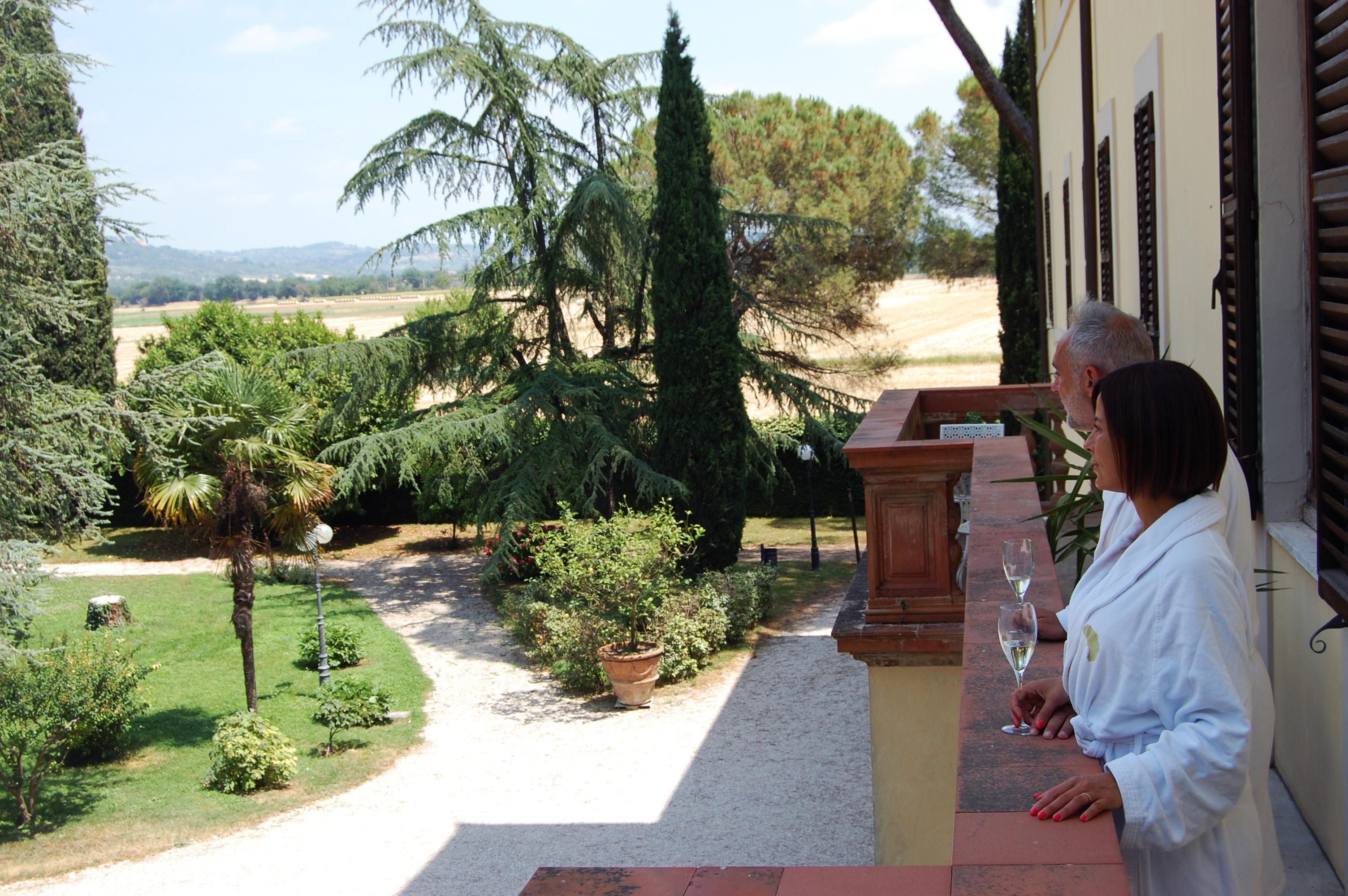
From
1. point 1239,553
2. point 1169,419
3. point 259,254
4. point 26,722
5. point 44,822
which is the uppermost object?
point 259,254

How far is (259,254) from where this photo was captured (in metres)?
200

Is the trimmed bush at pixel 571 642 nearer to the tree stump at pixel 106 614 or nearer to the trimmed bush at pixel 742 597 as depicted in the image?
the trimmed bush at pixel 742 597

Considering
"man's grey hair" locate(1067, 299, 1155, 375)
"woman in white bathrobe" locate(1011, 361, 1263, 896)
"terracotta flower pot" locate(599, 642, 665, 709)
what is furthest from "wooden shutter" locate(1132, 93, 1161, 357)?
"terracotta flower pot" locate(599, 642, 665, 709)

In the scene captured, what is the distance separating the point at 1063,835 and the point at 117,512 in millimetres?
24983

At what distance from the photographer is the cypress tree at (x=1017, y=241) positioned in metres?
18.1

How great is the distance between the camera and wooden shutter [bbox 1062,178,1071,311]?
34.1 feet

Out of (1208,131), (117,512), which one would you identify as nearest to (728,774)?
(1208,131)

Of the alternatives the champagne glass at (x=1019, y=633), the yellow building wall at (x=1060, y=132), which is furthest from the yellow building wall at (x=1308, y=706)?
the yellow building wall at (x=1060, y=132)

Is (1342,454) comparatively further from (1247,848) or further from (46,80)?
(46,80)

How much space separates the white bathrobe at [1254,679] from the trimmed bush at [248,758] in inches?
377

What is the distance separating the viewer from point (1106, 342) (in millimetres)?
2449

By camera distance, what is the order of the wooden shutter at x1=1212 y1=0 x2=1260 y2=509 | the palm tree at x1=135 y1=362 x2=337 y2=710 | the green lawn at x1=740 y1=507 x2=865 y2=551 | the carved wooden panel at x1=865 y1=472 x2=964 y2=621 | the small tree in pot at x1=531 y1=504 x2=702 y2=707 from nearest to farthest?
the wooden shutter at x1=1212 y1=0 x2=1260 y2=509 < the carved wooden panel at x1=865 y1=472 x2=964 y2=621 < the palm tree at x1=135 y1=362 x2=337 y2=710 < the small tree in pot at x1=531 y1=504 x2=702 y2=707 < the green lawn at x1=740 y1=507 x2=865 y2=551

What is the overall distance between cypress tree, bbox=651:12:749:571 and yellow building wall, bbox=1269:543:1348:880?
12823 mm

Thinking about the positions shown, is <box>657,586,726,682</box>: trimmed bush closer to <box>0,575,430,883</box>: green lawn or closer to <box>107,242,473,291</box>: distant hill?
<box>0,575,430,883</box>: green lawn
